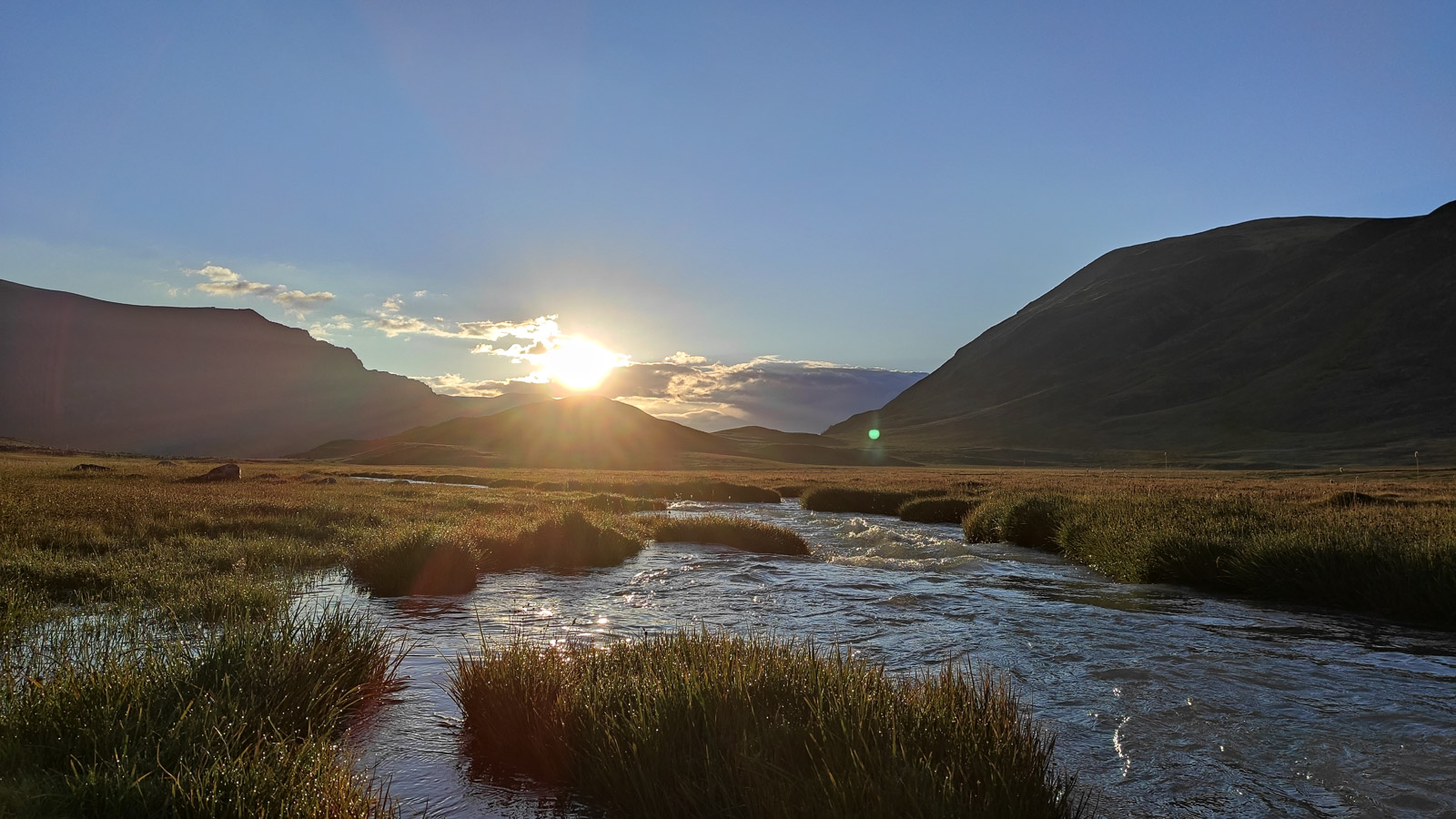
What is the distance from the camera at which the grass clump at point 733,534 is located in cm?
2166

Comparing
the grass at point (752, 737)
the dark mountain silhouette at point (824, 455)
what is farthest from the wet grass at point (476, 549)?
the dark mountain silhouette at point (824, 455)

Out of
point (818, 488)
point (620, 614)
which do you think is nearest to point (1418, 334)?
point (818, 488)

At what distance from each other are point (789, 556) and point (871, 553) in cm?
230

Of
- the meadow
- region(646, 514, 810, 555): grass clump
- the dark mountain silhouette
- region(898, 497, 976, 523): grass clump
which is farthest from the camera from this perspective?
the dark mountain silhouette

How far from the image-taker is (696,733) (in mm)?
5332

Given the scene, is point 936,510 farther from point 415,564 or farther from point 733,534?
point 415,564

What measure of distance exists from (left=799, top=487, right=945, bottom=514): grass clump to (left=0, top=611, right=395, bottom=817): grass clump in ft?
111

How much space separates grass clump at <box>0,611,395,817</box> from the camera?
159 inches

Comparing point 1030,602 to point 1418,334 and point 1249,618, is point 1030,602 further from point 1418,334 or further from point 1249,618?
point 1418,334

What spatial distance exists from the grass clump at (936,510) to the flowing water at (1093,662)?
50.5ft

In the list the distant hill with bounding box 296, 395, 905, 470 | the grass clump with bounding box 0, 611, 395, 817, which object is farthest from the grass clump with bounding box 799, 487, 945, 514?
the distant hill with bounding box 296, 395, 905, 470

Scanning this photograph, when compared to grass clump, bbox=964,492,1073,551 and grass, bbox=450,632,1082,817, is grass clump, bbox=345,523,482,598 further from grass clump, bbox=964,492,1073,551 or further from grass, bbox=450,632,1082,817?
grass clump, bbox=964,492,1073,551

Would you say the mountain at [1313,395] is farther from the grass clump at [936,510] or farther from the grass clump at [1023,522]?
the grass clump at [1023,522]

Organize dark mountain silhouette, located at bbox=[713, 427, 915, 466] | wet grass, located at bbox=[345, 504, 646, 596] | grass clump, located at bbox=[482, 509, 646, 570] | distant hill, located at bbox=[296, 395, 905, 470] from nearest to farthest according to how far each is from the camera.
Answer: wet grass, located at bbox=[345, 504, 646, 596] → grass clump, located at bbox=[482, 509, 646, 570] → distant hill, located at bbox=[296, 395, 905, 470] → dark mountain silhouette, located at bbox=[713, 427, 915, 466]
